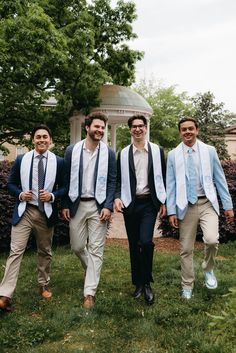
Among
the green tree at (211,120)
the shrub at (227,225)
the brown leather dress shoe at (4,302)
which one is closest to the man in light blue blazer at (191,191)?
the brown leather dress shoe at (4,302)

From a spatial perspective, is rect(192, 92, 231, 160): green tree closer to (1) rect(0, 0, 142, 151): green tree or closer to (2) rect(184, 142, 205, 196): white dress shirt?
(1) rect(0, 0, 142, 151): green tree

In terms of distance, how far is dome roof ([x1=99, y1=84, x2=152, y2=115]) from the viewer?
21.1 meters

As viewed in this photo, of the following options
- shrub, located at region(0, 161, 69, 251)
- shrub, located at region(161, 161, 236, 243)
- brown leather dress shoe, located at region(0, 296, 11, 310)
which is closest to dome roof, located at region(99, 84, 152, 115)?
shrub, located at region(161, 161, 236, 243)

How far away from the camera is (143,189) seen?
16.5 feet

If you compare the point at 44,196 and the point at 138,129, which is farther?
the point at 138,129

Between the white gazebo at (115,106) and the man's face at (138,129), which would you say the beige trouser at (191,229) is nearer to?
the man's face at (138,129)

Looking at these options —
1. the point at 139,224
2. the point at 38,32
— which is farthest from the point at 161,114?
→ the point at 139,224

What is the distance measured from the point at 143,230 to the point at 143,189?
19.8 inches

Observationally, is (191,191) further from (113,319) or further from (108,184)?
(113,319)

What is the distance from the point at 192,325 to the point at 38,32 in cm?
1297

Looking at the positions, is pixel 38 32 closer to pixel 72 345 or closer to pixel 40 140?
pixel 40 140

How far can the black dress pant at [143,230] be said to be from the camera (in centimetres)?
499

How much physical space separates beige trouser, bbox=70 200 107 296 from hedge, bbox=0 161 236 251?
3.13 m

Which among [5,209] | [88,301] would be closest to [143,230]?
[88,301]
